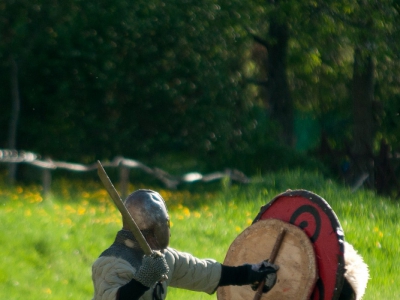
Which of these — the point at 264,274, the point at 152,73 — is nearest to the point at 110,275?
the point at 264,274

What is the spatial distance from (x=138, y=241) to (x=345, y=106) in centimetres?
2769

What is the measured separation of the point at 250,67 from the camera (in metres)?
26.6

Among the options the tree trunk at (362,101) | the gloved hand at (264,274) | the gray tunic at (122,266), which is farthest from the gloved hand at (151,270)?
the tree trunk at (362,101)

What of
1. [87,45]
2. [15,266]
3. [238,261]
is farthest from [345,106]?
[238,261]

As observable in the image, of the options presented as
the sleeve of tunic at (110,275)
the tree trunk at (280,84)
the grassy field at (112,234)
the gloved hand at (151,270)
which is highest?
the gloved hand at (151,270)

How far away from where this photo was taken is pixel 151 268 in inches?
148

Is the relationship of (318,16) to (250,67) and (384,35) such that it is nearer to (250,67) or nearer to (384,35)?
(384,35)

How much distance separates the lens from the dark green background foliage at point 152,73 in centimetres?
1825

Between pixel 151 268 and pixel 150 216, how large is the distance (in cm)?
40

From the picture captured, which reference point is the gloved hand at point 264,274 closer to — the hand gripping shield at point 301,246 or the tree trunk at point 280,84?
the hand gripping shield at point 301,246

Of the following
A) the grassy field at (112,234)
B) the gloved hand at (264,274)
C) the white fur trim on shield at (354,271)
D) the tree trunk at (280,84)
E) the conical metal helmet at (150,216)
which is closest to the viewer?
the conical metal helmet at (150,216)

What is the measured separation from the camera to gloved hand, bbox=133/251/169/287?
3.77 meters

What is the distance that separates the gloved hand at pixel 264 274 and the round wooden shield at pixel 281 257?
0.12 feet

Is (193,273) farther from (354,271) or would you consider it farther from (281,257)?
(354,271)
